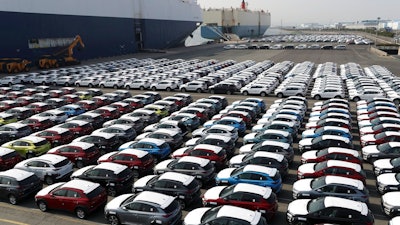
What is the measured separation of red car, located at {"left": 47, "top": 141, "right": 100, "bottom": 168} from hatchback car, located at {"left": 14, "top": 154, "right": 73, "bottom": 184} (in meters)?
1.15

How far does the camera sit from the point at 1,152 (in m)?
19.5

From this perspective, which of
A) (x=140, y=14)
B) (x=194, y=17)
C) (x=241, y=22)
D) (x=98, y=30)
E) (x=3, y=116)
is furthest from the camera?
(x=241, y=22)

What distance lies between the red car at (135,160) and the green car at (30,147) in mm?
4478

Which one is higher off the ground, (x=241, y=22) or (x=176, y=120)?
(x=241, y=22)

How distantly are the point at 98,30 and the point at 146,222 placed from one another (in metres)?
68.5

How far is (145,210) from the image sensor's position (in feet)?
44.4

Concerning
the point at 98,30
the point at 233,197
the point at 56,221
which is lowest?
the point at 56,221

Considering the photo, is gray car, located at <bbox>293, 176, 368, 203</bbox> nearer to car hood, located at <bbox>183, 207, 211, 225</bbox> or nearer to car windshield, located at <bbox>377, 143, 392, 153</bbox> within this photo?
car hood, located at <bbox>183, 207, 211, 225</bbox>

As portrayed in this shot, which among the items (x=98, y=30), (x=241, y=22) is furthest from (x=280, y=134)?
(x=241, y=22)

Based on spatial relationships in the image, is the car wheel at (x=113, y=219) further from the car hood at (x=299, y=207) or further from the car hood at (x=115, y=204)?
the car hood at (x=299, y=207)

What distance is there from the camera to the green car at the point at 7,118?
26784 millimetres

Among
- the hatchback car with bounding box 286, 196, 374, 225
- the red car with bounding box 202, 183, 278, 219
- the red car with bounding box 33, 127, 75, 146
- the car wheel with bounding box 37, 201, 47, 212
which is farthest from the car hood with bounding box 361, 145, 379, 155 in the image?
the red car with bounding box 33, 127, 75, 146

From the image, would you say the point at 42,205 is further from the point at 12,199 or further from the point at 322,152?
the point at 322,152

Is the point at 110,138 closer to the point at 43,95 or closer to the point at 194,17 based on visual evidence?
the point at 43,95
